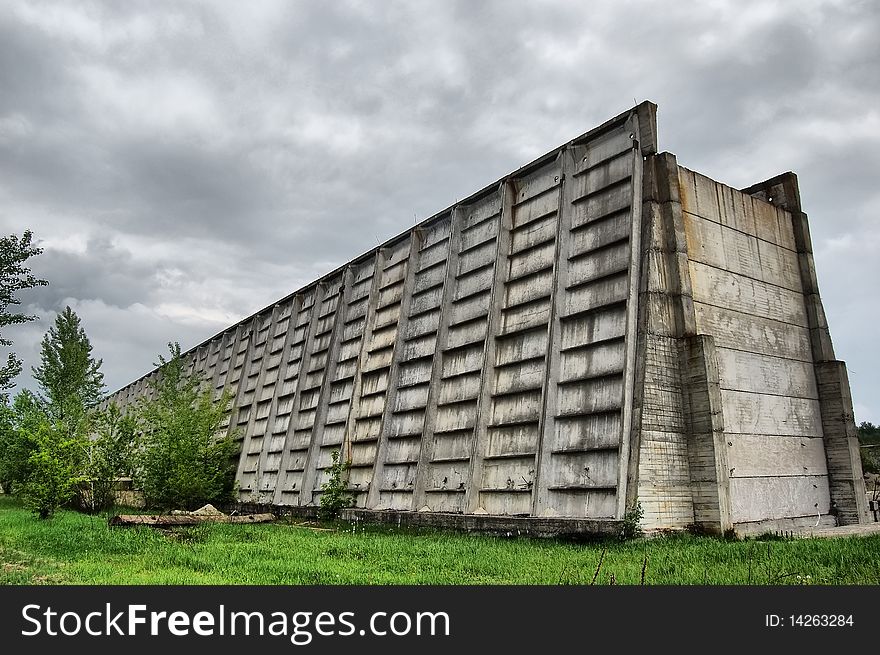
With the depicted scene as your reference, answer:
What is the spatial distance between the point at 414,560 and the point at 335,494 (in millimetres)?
9928

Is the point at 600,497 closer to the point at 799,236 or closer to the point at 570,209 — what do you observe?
the point at 570,209

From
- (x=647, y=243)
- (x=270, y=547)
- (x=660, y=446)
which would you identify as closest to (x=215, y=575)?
(x=270, y=547)

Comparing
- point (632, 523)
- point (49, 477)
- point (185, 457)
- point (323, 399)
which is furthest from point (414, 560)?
point (185, 457)

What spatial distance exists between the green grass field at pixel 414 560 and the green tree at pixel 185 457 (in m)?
10.2

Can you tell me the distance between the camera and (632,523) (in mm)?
11625

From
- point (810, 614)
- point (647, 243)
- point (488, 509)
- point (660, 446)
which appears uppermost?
point (647, 243)

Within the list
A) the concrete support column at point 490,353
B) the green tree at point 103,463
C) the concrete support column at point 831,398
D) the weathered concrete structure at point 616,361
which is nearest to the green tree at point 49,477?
the green tree at point 103,463

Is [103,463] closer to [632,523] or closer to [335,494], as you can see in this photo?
[335,494]

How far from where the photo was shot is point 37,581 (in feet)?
27.7

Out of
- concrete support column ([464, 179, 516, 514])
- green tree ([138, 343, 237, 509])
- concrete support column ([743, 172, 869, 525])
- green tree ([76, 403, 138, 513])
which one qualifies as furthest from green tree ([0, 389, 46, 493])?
concrete support column ([743, 172, 869, 525])

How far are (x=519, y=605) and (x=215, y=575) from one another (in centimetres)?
506

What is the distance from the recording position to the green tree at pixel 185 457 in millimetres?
24375

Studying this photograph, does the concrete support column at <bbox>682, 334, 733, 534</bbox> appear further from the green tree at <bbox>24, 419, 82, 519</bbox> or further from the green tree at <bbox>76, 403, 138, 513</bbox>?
the green tree at <bbox>76, 403, 138, 513</bbox>

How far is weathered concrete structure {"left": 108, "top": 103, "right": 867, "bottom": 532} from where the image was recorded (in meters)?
12.9
